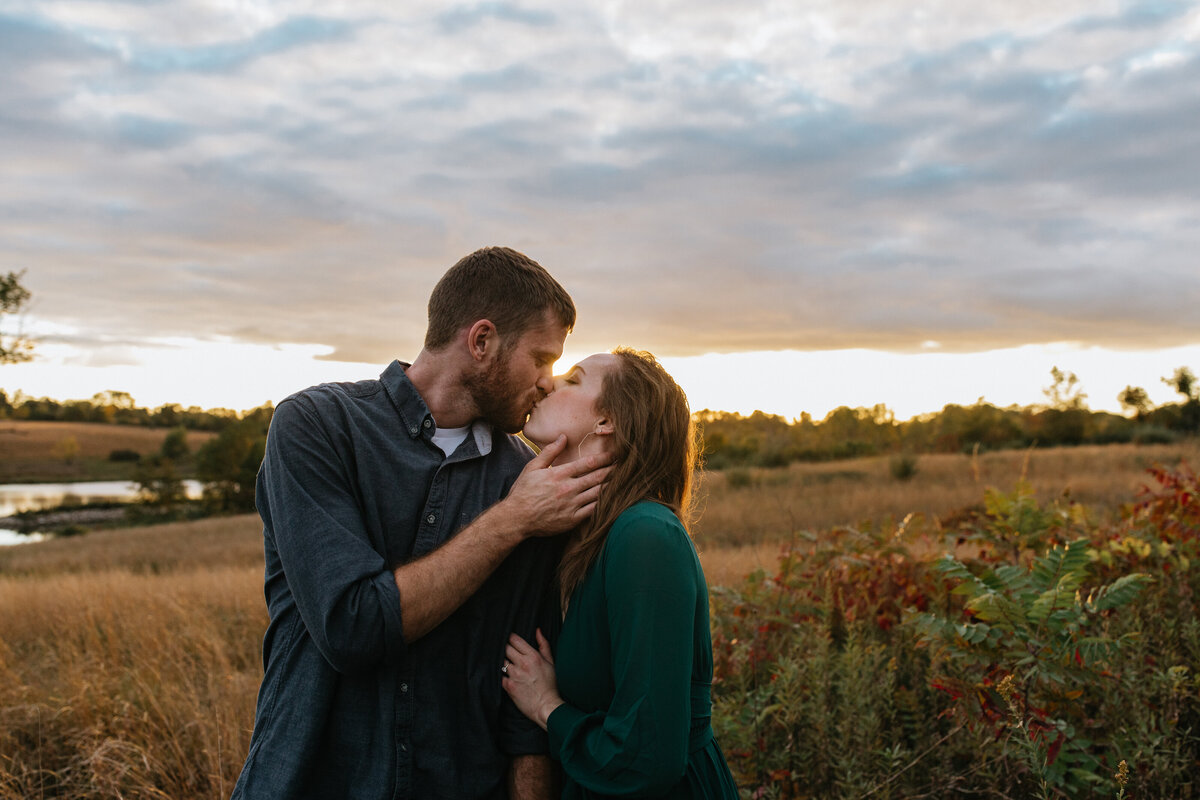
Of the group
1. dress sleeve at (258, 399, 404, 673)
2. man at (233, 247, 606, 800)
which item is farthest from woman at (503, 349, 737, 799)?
dress sleeve at (258, 399, 404, 673)

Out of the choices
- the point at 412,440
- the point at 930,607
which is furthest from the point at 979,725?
the point at 412,440

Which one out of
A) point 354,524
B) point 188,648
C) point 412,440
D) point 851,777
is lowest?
point 188,648

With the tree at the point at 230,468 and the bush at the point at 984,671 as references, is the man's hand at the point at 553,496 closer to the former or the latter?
the bush at the point at 984,671

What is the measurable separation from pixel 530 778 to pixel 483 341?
4.51ft

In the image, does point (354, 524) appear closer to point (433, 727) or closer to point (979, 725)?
point (433, 727)

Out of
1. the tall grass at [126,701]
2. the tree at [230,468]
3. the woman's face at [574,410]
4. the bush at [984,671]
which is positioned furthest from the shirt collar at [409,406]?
the tree at [230,468]

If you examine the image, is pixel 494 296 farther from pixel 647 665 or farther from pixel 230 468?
pixel 230 468

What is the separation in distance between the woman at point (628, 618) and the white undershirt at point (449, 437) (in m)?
0.27

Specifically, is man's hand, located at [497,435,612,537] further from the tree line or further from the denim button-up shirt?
the tree line

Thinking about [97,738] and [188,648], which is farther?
[188,648]

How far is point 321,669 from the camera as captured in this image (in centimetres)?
234

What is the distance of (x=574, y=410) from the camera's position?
2.64 metres

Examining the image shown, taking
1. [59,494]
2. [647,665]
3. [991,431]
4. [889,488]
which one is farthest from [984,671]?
[59,494]

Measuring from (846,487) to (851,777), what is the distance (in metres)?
22.8
